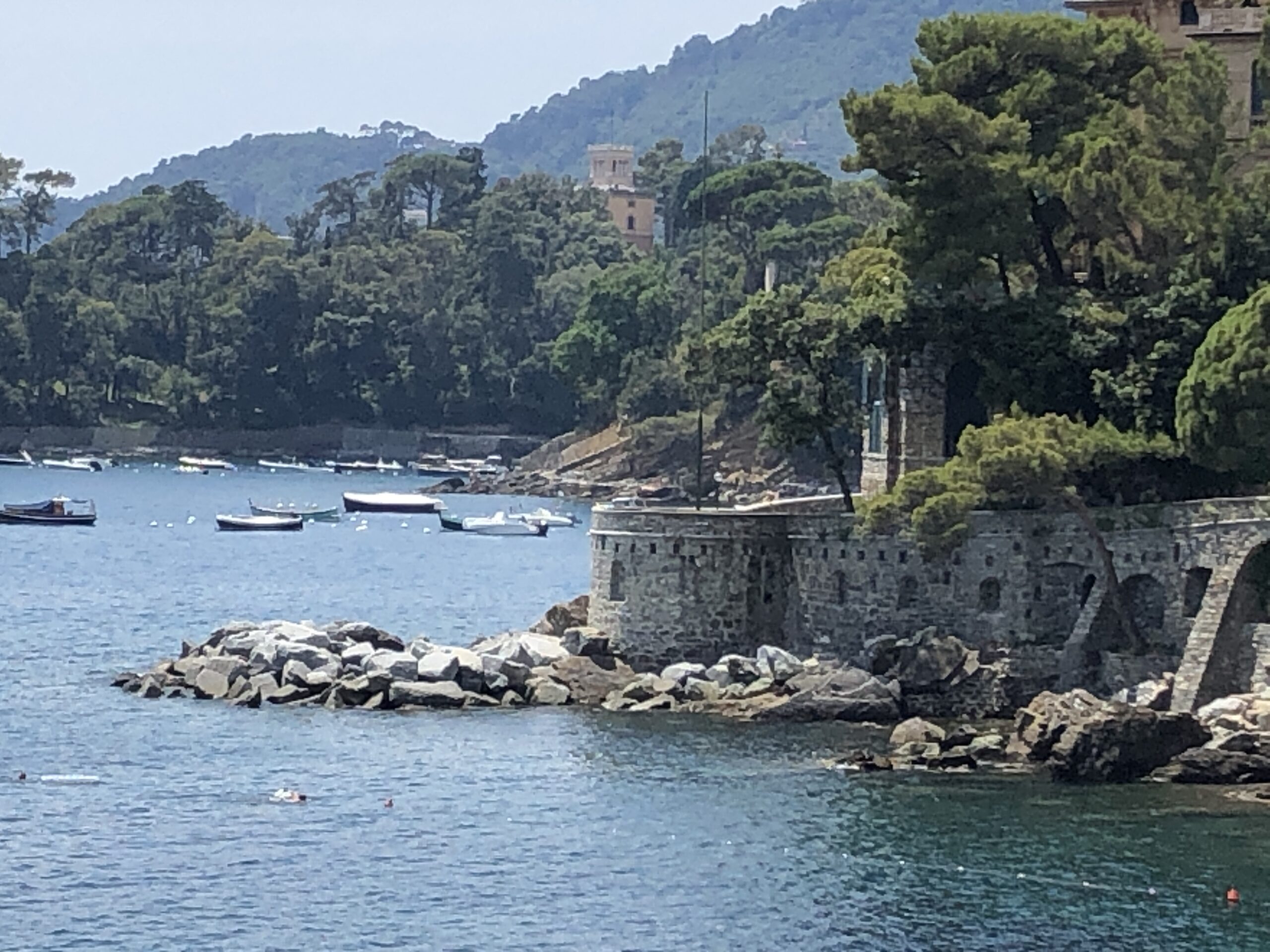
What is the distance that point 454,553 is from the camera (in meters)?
122

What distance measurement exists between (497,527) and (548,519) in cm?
401

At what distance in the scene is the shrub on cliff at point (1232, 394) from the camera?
59.4 metres

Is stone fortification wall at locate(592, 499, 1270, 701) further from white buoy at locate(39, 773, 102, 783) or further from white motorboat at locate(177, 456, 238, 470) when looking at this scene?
white motorboat at locate(177, 456, 238, 470)

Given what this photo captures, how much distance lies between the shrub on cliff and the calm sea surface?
980 centimetres

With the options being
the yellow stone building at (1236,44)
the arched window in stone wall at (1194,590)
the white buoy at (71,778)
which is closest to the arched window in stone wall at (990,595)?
the arched window in stone wall at (1194,590)

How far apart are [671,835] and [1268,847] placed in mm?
10670

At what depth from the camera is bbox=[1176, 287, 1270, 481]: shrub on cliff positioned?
59.4 m

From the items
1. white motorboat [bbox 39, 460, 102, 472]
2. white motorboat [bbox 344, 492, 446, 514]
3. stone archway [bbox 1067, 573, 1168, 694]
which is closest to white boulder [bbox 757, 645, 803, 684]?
stone archway [bbox 1067, 573, 1168, 694]

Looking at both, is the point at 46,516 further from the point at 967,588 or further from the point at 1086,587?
the point at 1086,587

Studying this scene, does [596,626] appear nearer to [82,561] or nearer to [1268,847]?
[1268,847]

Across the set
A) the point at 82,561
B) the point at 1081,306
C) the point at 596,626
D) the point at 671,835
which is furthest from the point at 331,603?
the point at 671,835

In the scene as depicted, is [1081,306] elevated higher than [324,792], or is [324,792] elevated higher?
[1081,306]

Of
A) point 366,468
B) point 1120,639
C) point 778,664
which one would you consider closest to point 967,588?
point 1120,639

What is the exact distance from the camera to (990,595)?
6431 centimetres
